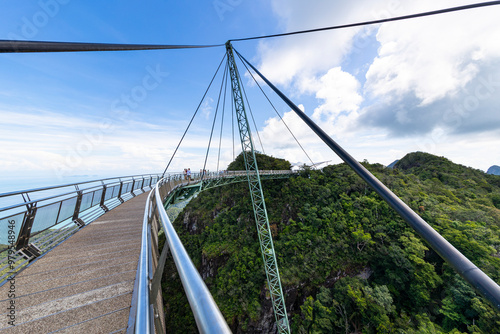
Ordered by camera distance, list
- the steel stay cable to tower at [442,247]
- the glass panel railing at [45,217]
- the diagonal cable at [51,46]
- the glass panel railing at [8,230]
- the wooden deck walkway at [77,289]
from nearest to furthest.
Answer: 1. the steel stay cable to tower at [442,247]
2. the diagonal cable at [51,46]
3. the wooden deck walkway at [77,289]
4. the glass panel railing at [8,230]
5. the glass panel railing at [45,217]

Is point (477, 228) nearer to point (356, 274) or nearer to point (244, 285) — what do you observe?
point (356, 274)

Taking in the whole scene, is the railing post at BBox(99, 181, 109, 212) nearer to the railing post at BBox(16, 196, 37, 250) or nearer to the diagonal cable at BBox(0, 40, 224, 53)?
the railing post at BBox(16, 196, 37, 250)

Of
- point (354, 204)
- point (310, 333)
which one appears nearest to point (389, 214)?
point (354, 204)

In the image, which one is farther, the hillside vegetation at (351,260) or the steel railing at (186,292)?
the hillside vegetation at (351,260)

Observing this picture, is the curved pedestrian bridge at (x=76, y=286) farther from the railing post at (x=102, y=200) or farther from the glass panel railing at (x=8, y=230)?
the railing post at (x=102, y=200)

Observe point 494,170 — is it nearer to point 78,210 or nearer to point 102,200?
point 102,200

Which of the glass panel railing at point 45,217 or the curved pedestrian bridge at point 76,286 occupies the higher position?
the glass panel railing at point 45,217

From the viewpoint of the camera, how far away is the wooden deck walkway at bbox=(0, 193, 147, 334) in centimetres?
207

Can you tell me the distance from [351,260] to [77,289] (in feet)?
72.9

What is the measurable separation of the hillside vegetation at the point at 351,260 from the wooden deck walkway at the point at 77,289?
19.1 meters

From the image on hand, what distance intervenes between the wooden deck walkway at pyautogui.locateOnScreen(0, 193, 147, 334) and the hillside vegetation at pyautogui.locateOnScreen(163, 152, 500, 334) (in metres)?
19.1

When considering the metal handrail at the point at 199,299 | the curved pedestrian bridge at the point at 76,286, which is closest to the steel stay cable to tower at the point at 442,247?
the metal handrail at the point at 199,299

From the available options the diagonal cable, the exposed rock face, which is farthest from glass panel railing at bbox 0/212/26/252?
the exposed rock face

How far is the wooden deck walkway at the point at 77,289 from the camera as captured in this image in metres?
2.07
